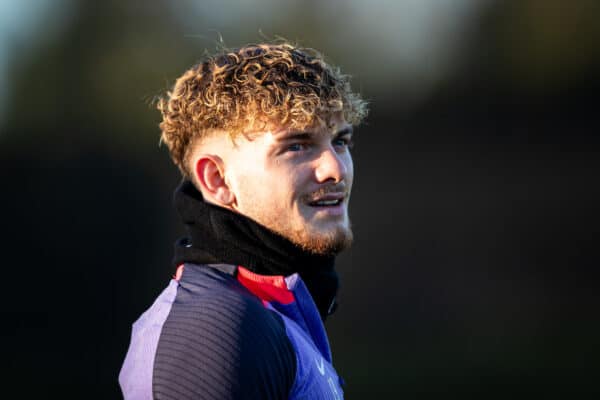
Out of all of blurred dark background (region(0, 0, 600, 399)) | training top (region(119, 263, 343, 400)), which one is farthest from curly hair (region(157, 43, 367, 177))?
blurred dark background (region(0, 0, 600, 399))

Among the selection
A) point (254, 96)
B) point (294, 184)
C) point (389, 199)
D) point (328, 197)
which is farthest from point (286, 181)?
point (389, 199)

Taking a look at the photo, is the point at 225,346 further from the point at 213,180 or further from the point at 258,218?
the point at 213,180

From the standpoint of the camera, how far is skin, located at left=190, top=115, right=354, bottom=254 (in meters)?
1.80

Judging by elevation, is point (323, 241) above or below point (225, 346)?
above

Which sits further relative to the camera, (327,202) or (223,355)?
(327,202)

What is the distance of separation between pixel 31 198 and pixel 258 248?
4.76 m

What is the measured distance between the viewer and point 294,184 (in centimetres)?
→ 181

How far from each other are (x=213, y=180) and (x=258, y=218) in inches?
6.6

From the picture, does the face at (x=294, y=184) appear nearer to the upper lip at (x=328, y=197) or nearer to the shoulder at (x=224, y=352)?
the upper lip at (x=328, y=197)

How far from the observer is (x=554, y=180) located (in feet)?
23.4

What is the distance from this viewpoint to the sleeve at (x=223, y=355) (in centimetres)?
142

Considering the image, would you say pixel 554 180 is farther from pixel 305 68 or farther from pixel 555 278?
pixel 305 68

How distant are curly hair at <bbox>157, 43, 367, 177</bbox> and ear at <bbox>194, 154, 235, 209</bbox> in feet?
0.28

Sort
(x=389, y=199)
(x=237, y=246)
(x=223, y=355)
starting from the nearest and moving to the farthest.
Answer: (x=223, y=355), (x=237, y=246), (x=389, y=199)
